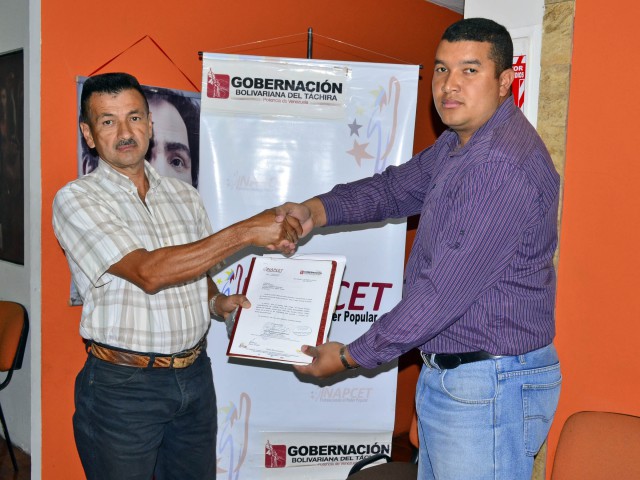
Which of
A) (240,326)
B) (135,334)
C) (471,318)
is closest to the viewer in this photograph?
(471,318)

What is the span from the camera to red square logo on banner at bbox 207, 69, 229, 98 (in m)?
3.44

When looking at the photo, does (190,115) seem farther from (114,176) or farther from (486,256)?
(486,256)

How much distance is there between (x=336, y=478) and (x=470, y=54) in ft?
8.52

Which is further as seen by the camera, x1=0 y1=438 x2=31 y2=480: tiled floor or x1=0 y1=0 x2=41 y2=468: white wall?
x1=0 y1=438 x2=31 y2=480: tiled floor

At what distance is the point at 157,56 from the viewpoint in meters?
3.69

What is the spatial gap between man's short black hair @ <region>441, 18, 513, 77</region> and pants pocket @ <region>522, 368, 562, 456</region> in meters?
0.96

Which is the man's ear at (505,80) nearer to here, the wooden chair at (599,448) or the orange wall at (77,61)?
the wooden chair at (599,448)

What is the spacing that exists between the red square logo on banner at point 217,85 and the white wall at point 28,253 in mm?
844

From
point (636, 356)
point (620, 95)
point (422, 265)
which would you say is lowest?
point (636, 356)

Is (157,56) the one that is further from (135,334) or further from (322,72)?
(135,334)

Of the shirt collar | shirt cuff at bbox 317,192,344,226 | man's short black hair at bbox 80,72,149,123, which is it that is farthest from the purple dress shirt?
man's short black hair at bbox 80,72,149,123

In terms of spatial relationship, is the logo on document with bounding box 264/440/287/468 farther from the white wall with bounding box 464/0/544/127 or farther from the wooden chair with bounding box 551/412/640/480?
the white wall with bounding box 464/0/544/127

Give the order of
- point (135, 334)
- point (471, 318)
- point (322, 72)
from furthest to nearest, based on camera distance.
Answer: point (322, 72)
point (135, 334)
point (471, 318)

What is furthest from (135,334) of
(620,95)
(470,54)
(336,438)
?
(620,95)
